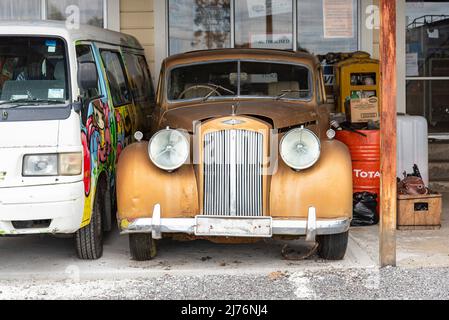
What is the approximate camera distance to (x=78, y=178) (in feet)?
17.5

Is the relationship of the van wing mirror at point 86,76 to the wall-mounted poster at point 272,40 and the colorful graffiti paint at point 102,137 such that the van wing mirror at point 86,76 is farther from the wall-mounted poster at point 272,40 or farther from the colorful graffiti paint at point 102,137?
the wall-mounted poster at point 272,40

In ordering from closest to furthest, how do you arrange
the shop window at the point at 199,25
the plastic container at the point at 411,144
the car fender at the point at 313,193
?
the car fender at the point at 313,193 < the plastic container at the point at 411,144 < the shop window at the point at 199,25

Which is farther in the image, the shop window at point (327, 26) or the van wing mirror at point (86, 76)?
the shop window at point (327, 26)

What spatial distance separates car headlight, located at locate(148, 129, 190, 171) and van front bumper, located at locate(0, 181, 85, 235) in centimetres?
67

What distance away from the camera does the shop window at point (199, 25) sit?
9.96 m

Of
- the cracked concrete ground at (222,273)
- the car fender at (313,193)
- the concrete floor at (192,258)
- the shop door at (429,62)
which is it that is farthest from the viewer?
the shop door at (429,62)

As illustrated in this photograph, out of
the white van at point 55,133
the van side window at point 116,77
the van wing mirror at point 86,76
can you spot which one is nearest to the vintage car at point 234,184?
the white van at point 55,133

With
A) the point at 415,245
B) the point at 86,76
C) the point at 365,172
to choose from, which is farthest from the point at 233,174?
the point at 365,172

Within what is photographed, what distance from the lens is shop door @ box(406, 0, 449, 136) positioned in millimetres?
10461

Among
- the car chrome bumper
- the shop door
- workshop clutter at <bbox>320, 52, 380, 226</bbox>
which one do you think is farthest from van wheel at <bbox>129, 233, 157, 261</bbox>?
the shop door

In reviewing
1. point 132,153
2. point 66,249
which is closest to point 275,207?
point 132,153

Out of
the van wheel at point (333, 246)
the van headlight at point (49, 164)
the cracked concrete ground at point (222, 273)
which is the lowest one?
the cracked concrete ground at point (222, 273)

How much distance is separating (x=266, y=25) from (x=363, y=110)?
9.42 ft

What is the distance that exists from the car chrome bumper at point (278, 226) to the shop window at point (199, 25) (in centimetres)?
506
